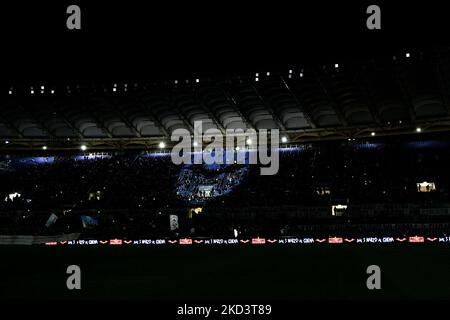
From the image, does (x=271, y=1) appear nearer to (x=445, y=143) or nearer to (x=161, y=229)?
(x=161, y=229)

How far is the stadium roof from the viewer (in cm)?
3812

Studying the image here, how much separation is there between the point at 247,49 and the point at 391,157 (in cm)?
1984

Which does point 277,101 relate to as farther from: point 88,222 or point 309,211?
point 88,222

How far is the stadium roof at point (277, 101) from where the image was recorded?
125ft

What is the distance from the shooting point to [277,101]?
43969 mm

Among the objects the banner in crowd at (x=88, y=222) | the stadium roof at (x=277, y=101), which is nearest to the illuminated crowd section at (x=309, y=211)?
the banner in crowd at (x=88, y=222)

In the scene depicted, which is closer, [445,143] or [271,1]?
[271,1]

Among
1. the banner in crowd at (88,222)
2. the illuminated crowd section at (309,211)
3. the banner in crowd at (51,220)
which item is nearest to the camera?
the illuminated crowd section at (309,211)

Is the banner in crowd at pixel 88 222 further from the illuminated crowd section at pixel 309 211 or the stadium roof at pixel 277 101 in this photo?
the stadium roof at pixel 277 101

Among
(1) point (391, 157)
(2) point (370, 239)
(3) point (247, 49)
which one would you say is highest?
(3) point (247, 49)

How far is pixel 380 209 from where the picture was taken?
4256 centimetres

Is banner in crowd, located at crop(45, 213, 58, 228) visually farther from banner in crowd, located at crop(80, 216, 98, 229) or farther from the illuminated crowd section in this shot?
banner in crowd, located at crop(80, 216, 98, 229)

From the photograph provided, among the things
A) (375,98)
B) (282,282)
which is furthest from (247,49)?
(282,282)

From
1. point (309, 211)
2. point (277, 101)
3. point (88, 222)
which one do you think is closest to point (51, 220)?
point (88, 222)
